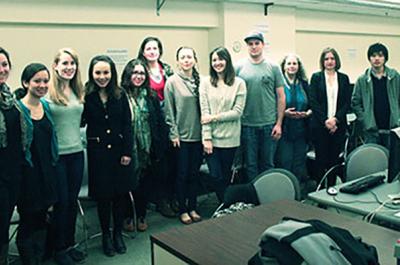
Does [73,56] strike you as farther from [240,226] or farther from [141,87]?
[240,226]

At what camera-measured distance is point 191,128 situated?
3561mm

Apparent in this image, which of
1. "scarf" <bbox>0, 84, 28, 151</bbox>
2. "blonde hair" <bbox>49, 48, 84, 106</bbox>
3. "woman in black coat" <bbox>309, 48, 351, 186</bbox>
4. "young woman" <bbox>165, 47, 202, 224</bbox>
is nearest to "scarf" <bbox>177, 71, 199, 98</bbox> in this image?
"young woman" <bbox>165, 47, 202, 224</bbox>

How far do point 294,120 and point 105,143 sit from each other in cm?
178

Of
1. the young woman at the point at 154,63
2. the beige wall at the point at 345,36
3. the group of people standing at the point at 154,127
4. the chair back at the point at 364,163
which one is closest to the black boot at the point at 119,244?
the group of people standing at the point at 154,127

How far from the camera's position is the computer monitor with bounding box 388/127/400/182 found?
2.24 meters

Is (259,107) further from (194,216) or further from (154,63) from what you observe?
(194,216)

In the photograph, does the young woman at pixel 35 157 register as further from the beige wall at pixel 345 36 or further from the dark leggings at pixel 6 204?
the beige wall at pixel 345 36

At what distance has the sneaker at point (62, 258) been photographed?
3.00 m

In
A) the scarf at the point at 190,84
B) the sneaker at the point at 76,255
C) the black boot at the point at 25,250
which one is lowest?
the sneaker at the point at 76,255

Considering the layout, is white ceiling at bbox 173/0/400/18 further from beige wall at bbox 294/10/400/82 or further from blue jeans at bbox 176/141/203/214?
blue jeans at bbox 176/141/203/214

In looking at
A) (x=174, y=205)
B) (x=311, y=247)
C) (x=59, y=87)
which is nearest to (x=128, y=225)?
(x=174, y=205)

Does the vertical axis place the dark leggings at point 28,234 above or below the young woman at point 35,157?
below

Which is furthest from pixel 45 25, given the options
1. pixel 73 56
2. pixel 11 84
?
pixel 73 56

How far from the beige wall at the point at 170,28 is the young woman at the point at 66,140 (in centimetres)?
120
